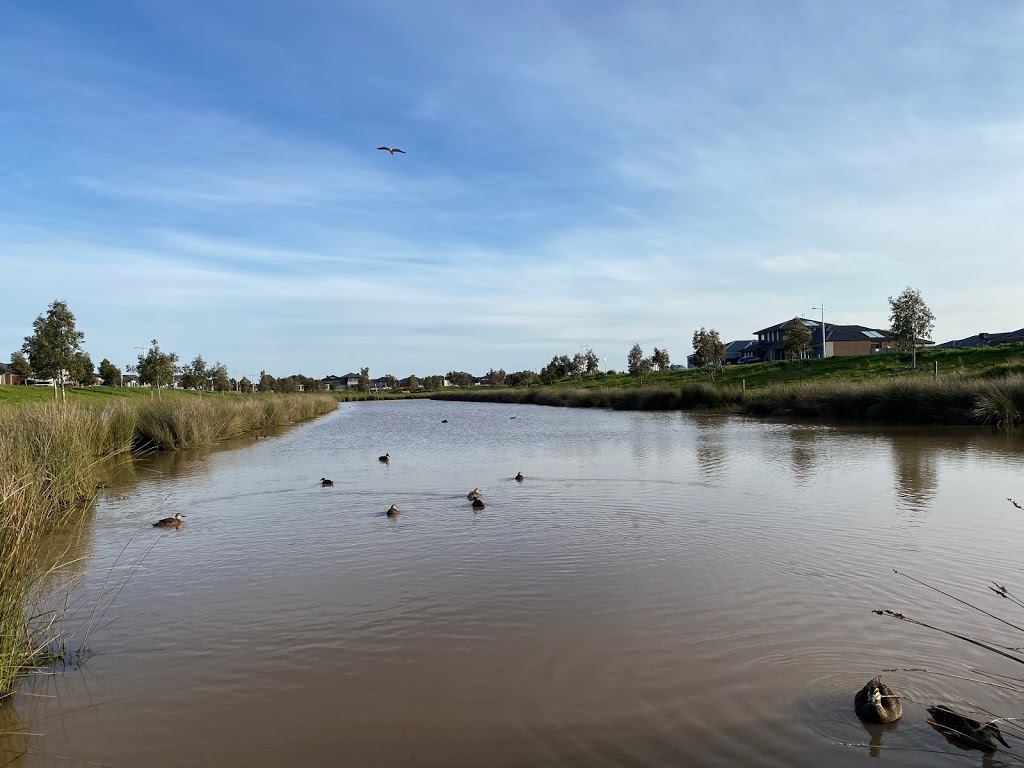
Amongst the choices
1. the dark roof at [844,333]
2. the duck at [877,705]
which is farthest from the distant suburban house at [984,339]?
the duck at [877,705]

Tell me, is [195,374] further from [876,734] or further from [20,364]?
[876,734]

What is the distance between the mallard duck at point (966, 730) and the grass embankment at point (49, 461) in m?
5.66

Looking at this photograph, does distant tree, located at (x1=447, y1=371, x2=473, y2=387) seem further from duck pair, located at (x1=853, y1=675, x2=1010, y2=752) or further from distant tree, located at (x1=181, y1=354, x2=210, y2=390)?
duck pair, located at (x1=853, y1=675, x2=1010, y2=752)

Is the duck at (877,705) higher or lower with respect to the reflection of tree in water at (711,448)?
lower

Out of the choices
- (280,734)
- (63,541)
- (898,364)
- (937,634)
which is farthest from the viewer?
(898,364)

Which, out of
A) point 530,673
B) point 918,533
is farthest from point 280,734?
point 918,533

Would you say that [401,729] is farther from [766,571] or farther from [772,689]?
[766,571]

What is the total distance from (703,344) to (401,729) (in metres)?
56.8

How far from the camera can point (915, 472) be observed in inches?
543

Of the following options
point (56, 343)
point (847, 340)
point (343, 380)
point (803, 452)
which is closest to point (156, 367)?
point (56, 343)

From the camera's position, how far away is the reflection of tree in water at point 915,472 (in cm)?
1098

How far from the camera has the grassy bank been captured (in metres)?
24.0

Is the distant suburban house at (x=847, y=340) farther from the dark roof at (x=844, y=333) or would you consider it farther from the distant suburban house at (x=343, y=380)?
the distant suburban house at (x=343, y=380)

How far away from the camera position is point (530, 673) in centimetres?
498
